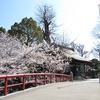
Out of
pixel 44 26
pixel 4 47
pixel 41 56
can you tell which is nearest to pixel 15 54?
pixel 4 47

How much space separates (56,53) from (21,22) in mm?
8583

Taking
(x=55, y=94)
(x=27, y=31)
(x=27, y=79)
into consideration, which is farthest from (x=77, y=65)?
(x=55, y=94)

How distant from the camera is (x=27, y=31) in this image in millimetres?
43562

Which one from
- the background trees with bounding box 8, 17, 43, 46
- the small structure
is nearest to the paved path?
the background trees with bounding box 8, 17, 43, 46

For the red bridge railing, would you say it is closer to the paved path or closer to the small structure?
the paved path

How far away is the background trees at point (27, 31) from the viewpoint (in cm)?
4288

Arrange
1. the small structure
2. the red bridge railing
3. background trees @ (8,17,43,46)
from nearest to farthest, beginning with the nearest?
the red bridge railing < background trees @ (8,17,43,46) < the small structure

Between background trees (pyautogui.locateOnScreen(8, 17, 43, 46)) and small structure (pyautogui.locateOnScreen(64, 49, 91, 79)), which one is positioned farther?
small structure (pyautogui.locateOnScreen(64, 49, 91, 79))

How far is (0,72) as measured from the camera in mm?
23188

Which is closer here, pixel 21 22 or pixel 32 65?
pixel 32 65

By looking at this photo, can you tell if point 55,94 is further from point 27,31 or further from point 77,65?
point 77,65

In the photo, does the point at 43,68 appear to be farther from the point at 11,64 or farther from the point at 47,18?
the point at 47,18

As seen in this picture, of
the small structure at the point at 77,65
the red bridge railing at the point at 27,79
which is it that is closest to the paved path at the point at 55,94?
the red bridge railing at the point at 27,79

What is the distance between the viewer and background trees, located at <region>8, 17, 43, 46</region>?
141ft
